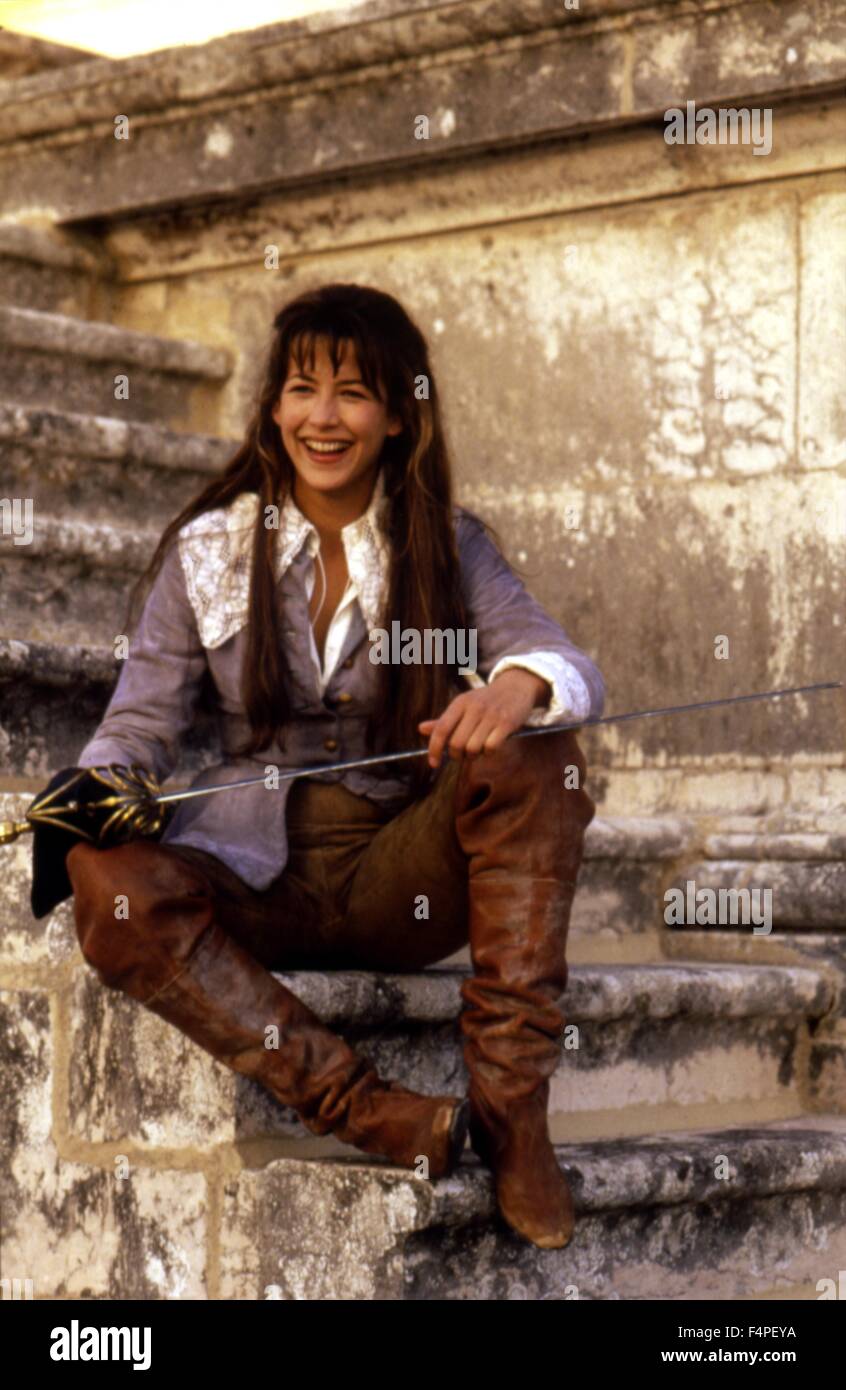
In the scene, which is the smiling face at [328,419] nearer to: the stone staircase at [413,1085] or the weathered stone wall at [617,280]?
the stone staircase at [413,1085]

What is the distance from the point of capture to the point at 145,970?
3.23 m

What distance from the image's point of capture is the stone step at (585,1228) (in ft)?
10.4

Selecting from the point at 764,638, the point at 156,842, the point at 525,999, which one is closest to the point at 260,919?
the point at 156,842

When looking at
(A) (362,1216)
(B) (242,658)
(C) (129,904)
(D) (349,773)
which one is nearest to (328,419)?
(B) (242,658)

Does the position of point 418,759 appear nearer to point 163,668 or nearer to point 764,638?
point 163,668

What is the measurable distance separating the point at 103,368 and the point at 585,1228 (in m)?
2.58

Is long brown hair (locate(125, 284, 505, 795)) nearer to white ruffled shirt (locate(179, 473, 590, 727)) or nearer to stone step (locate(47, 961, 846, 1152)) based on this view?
white ruffled shirt (locate(179, 473, 590, 727))

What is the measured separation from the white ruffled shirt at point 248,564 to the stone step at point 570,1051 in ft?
1.50

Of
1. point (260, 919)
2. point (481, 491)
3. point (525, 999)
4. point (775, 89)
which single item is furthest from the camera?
point (481, 491)

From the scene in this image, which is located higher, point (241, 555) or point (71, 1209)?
point (241, 555)

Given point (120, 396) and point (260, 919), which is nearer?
point (260, 919)

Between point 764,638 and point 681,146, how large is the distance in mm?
969

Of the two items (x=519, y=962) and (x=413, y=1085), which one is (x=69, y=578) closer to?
(x=413, y=1085)

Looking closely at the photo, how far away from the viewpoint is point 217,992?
127 inches
